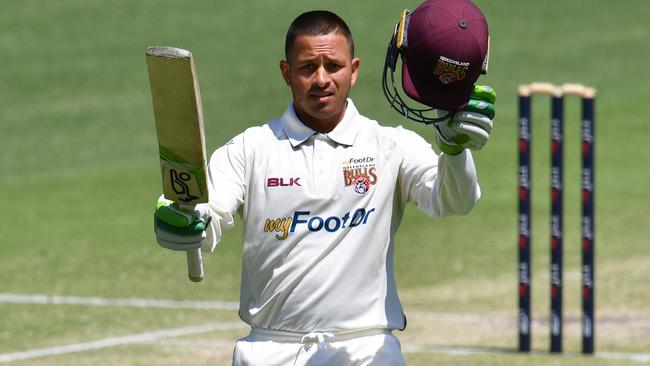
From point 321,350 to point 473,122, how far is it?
3.75 ft

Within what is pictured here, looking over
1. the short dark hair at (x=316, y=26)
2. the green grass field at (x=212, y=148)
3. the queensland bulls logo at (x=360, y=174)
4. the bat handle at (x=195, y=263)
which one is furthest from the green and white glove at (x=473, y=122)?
the green grass field at (x=212, y=148)

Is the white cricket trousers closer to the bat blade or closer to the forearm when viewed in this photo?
the forearm

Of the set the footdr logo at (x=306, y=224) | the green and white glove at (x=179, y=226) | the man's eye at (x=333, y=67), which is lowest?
the footdr logo at (x=306, y=224)

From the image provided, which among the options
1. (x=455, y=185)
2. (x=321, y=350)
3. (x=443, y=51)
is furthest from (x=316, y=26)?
(x=321, y=350)

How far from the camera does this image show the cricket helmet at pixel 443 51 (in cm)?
578

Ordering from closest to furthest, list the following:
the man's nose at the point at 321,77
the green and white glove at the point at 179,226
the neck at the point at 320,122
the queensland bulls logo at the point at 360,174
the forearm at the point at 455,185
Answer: the green and white glove at the point at 179,226 → the forearm at the point at 455,185 → the man's nose at the point at 321,77 → the queensland bulls logo at the point at 360,174 → the neck at the point at 320,122

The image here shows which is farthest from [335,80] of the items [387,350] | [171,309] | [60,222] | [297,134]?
[60,222]

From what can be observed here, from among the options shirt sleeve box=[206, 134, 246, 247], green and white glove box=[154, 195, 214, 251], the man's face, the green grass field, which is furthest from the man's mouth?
the green grass field

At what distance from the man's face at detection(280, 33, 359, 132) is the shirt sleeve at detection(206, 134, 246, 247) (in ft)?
1.13

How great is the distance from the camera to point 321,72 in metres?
6.14

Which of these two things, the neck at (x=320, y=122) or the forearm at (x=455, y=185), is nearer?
the forearm at (x=455, y=185)

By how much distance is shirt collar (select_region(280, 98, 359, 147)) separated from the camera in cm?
633

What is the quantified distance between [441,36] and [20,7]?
23434 millimetres

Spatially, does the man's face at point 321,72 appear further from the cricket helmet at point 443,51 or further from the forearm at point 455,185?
the forearm at point 455,185
